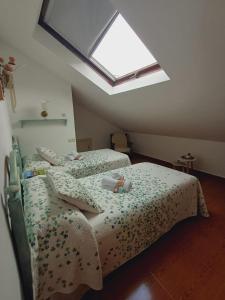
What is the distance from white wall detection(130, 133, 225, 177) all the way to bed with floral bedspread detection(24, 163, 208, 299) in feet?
5.33

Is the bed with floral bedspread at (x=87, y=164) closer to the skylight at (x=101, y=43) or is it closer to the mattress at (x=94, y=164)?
the mattress at (x=94, y=164)

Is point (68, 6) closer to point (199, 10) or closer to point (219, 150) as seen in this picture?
point (199, 10)

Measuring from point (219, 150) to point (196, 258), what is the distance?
2230mm

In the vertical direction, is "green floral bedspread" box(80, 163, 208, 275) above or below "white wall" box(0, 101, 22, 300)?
below

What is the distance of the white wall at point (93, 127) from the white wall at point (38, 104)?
3.36ft

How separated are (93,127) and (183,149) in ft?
8.28

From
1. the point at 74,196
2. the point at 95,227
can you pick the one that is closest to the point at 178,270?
the point at 95,227

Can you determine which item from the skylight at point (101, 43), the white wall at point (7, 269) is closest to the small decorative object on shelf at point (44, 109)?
the skylight at point (101, 43)

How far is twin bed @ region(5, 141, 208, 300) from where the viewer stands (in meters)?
1.03

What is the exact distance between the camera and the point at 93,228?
1.18m

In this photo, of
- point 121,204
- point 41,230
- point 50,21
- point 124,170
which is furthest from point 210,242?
point 50,21

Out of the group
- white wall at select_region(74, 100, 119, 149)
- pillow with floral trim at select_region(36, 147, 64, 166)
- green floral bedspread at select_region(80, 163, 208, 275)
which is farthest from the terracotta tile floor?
white wall at select_region(74, 100, 119, 149)

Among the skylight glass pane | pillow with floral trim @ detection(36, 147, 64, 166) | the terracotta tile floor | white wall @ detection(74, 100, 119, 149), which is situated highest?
the skylight glass pane

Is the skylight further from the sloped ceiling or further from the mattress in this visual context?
the mattress
